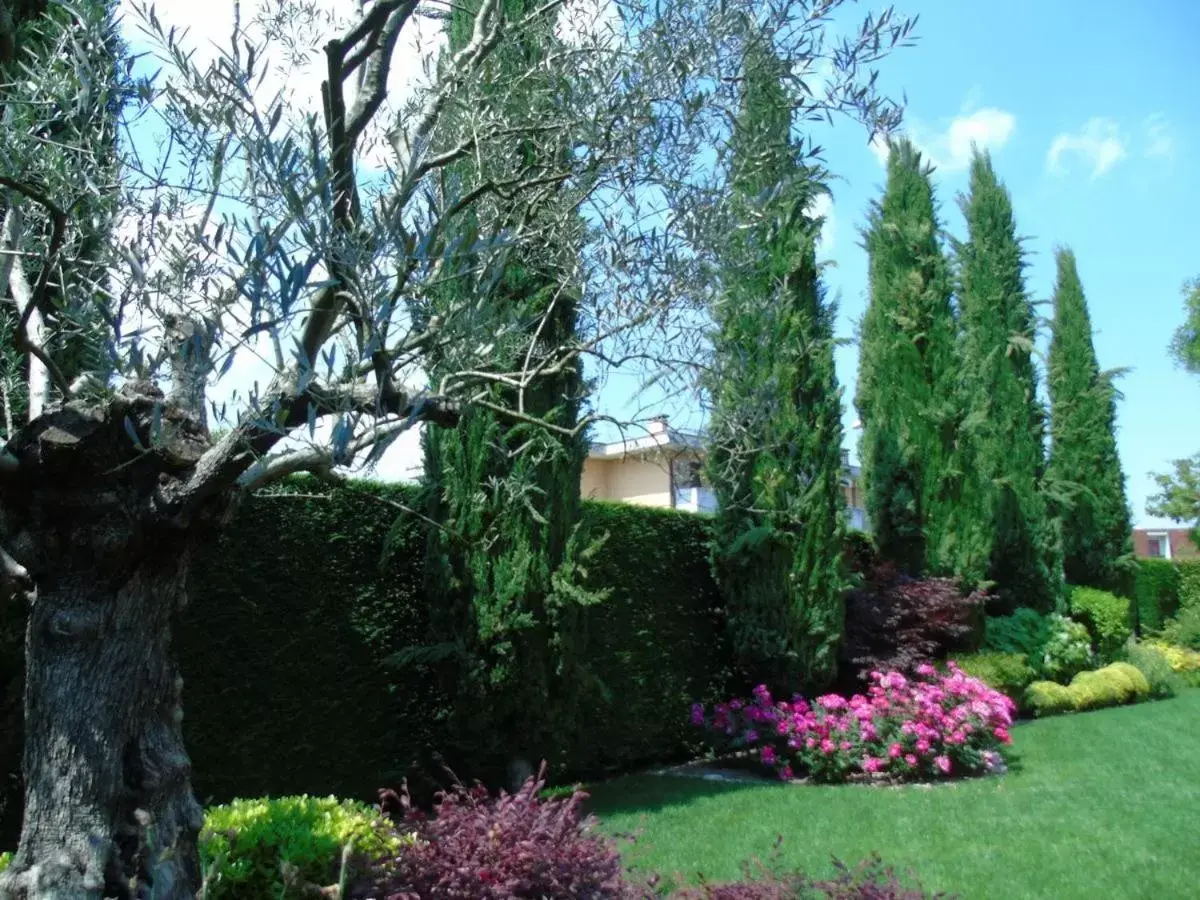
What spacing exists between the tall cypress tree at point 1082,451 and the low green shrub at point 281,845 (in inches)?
656

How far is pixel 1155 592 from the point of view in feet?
75.8

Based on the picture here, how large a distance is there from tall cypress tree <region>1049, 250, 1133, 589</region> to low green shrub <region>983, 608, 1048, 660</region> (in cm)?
371

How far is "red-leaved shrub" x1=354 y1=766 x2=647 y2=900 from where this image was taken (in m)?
4.41

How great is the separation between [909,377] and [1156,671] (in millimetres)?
6472

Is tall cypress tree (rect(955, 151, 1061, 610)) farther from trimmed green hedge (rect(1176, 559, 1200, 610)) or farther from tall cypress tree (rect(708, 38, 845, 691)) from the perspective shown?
trimmed green hedge (rect(1176, 559, 1200, 610))

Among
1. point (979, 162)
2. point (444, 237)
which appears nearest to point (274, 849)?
point (444, 237)

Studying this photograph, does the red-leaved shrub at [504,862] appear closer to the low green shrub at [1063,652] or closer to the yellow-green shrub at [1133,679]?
the low green shrub at [1063,652]

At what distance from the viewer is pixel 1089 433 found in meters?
20.6

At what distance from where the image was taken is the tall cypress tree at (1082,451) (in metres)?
19.9

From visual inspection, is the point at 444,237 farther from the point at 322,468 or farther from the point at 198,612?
the point at 198,612

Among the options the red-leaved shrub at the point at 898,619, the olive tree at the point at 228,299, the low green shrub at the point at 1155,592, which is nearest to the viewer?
the olive tree at the point at 228,299

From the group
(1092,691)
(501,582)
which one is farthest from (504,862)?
(1092,691)

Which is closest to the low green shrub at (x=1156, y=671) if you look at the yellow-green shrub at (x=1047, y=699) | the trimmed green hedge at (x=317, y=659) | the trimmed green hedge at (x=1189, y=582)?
the yellow-green shrub at (x=1047, y=699)

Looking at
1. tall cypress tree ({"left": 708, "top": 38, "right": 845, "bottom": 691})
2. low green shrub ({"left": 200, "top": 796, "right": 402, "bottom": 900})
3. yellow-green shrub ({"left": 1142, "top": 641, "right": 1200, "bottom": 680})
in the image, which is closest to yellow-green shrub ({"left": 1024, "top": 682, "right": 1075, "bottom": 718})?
tall cypress tree ({"left": 708, "top": 38, "right": 845, "bottom": 691})
